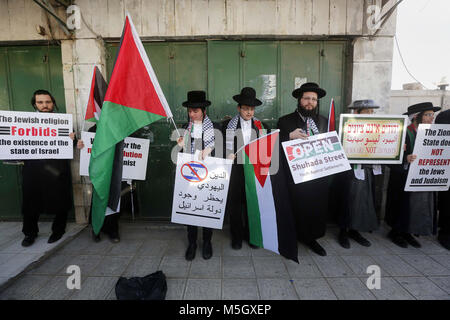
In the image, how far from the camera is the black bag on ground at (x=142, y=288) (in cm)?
233

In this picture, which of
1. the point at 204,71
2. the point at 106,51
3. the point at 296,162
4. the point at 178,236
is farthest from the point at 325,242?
the point at 106,51

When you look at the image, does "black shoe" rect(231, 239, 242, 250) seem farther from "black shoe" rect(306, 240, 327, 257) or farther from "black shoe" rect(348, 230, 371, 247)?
"black shoe" rect(348, 230, 371, 247)

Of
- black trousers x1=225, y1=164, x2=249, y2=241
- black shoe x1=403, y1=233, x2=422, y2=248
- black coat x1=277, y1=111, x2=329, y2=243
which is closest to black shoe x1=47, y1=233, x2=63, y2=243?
black trousers x1=225, y1=164, x2=249, y2=241

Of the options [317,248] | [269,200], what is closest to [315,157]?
[269,200]

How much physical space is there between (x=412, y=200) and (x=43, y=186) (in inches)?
219

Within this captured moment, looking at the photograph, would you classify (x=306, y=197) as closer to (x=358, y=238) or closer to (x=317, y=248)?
(x=317, y=248)

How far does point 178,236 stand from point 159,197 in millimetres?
928

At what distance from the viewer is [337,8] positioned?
390cm

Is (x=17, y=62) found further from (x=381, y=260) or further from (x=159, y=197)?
(x=381, y=260)

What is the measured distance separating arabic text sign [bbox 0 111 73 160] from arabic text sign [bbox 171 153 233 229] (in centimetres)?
188

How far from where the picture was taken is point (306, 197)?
3186 mm

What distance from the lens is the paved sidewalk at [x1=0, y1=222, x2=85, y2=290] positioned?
2.85 m

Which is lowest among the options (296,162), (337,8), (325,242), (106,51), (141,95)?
(325,242)

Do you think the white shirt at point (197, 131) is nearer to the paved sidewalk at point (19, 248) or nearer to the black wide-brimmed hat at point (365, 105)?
the black wide-brimmed hat at point (365, 105)
